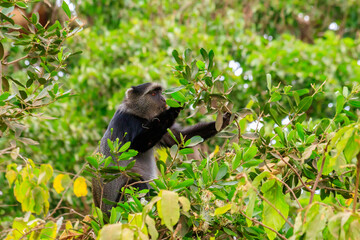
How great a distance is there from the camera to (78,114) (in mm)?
6344

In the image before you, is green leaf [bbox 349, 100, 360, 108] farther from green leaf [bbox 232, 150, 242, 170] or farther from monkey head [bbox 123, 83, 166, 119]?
monkey head [bbox 123, 83, 166, 119]

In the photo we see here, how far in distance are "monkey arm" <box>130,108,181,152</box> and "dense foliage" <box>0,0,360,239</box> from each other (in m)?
0.27

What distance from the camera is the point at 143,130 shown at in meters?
3.61

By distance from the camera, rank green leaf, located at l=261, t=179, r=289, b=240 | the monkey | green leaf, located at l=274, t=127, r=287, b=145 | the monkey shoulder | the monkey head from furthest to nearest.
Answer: the monkey head → the monkey shoulder → the monkey → green leaf, located at l=274, t=127, r=287, b=145 → green leaf, located at l=261, t=179, r=289, b=240

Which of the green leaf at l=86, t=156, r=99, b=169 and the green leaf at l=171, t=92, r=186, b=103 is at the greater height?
the green leaf at l=171, t=92, r=186, b=103

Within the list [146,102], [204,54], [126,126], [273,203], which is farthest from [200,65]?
[146,102]

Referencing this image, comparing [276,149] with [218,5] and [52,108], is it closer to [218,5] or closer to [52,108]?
[52,108]

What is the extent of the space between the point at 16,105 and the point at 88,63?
14.5 feet

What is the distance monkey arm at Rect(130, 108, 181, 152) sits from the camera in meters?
3.23

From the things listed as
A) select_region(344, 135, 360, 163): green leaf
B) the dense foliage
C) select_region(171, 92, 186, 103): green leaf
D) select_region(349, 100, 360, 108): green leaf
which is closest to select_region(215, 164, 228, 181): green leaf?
the dense foliage

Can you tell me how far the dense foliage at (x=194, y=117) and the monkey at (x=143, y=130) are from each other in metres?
0.15

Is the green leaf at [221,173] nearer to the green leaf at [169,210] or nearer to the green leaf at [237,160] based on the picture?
the green leaf at [237,160]

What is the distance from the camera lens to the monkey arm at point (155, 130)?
323 cm

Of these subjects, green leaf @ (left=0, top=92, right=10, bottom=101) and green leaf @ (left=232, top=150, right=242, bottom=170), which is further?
green leaf @ (left=0, top=92, right=10, bottom=101)
